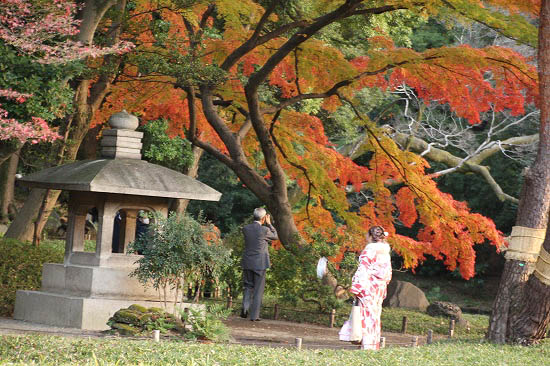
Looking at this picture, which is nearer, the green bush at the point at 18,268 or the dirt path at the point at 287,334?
the dirt path at the point at 287,334

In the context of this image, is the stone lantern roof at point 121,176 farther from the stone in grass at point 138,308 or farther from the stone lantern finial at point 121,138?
the stone in grass at point 138,308

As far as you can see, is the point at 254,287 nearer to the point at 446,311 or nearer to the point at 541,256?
the point at 541,256

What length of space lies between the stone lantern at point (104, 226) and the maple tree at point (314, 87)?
98.1 inches

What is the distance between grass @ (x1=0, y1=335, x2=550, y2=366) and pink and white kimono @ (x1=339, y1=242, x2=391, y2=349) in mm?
1216

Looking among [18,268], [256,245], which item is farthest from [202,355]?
[18,268]

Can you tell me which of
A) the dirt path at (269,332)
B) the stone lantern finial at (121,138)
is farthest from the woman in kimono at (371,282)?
the stone lantern finial at (121,138)

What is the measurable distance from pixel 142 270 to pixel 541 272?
4.96 m

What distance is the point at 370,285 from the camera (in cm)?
931

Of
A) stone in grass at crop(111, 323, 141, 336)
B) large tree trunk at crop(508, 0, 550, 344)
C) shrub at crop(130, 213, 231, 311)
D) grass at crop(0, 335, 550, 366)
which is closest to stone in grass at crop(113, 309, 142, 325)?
stone in grass at crop(111, 323, 141, 336)

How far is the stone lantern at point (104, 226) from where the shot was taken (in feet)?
33.7

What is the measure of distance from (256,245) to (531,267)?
4.66 m

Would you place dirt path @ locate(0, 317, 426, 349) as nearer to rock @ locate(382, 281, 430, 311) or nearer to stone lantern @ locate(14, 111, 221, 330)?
stone lantern @ locate(14, 111, 221, 330)

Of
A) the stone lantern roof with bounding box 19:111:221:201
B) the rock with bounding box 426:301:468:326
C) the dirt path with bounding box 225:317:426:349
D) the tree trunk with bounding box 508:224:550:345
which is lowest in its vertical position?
the dirt path with bounding box 225:317:426:349

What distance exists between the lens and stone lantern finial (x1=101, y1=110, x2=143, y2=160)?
11016mm
